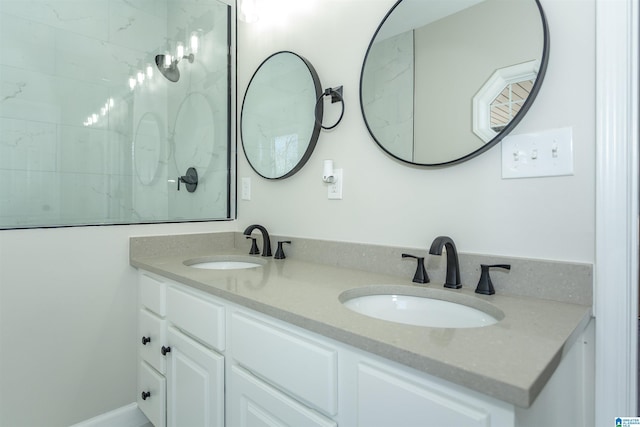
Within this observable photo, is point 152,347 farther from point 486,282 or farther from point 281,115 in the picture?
point 486,282

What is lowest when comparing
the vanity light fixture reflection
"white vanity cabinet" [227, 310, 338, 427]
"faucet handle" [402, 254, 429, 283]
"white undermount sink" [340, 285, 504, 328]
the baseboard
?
the baseboard

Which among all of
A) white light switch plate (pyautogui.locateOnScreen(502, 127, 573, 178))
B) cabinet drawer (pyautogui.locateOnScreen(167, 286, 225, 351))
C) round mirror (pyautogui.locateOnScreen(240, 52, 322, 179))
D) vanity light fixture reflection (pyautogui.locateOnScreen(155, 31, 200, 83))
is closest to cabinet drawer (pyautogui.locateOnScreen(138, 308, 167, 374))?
cabinet drawer (pyautogui.locateOnScreen(167, 286, 225, 351))

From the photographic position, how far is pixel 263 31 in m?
1.91

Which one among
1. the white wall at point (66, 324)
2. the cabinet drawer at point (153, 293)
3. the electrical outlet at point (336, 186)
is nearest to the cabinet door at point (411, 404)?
the electrical outlet at point (336, 186)

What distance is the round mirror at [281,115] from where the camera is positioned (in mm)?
1626

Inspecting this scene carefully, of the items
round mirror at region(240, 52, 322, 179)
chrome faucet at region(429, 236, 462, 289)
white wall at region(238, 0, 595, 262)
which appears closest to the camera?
white wall at region(238, 0, 595, 262)

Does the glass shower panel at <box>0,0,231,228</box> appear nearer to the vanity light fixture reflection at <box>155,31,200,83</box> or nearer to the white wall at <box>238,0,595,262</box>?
the vanity light fixture reflection at <box>155,31,200,83</box>

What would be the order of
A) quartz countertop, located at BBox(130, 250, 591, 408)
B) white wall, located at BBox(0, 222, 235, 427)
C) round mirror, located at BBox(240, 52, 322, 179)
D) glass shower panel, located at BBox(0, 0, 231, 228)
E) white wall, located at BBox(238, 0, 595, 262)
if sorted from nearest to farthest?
1. quartz countertop, located at BBox(130, 250, 591, 408)
2. white wall, located at BBox(238, 0, 595, 262)
3. white wall, located at BBox(0, 222, 235, 427)
4. glass shower panel, located at BBox(0, 0, 231, 228)
5. round mirror, located at BBox(240, 52, 322, 179)

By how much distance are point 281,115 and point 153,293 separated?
3.41 feet

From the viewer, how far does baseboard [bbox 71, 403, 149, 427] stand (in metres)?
1.58

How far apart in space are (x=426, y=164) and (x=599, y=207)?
1.60 ft

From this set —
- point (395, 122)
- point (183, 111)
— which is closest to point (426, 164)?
Result: point (395, 122)

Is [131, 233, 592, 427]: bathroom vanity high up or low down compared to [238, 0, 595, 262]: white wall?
down

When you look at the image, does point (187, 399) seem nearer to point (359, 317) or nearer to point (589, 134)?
point (359, 317)
